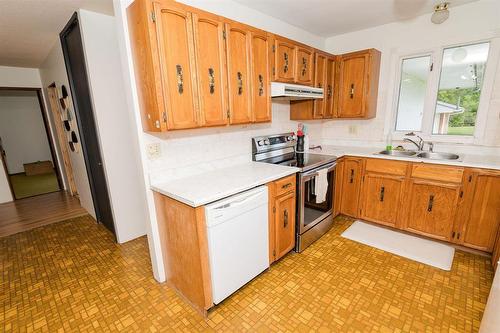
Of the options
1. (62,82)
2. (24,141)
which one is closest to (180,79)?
(62,82)

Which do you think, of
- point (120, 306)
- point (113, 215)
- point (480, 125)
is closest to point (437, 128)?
point (480, 125)

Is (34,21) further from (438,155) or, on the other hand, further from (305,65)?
(438,155)

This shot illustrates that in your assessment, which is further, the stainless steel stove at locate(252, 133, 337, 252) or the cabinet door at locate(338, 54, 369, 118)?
the cabinet door at locate(338, 54, 369, 118)

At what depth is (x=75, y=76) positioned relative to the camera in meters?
2.70

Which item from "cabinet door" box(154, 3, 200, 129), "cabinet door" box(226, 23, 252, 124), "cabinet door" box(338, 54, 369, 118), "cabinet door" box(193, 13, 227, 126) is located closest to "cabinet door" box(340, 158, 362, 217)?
"cabinet door" box(338, 54, 369, 118)

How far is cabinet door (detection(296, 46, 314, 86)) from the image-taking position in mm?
2529

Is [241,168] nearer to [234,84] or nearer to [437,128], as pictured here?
[234,84]

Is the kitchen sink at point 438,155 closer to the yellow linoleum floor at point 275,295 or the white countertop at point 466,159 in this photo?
the white countertop at point 466,159

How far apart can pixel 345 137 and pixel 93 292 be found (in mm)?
3485

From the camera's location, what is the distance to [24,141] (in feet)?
20.9

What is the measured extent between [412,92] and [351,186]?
1412mm

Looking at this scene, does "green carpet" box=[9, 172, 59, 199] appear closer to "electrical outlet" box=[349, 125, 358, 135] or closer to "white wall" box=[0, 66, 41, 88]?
"white wall" box=[0, 66, 41, 88]

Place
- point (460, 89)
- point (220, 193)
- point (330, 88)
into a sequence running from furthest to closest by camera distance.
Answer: point (330, 88)
point (460, 89)
point (220, 193)

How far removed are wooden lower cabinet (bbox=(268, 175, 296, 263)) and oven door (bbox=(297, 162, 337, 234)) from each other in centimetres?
9
